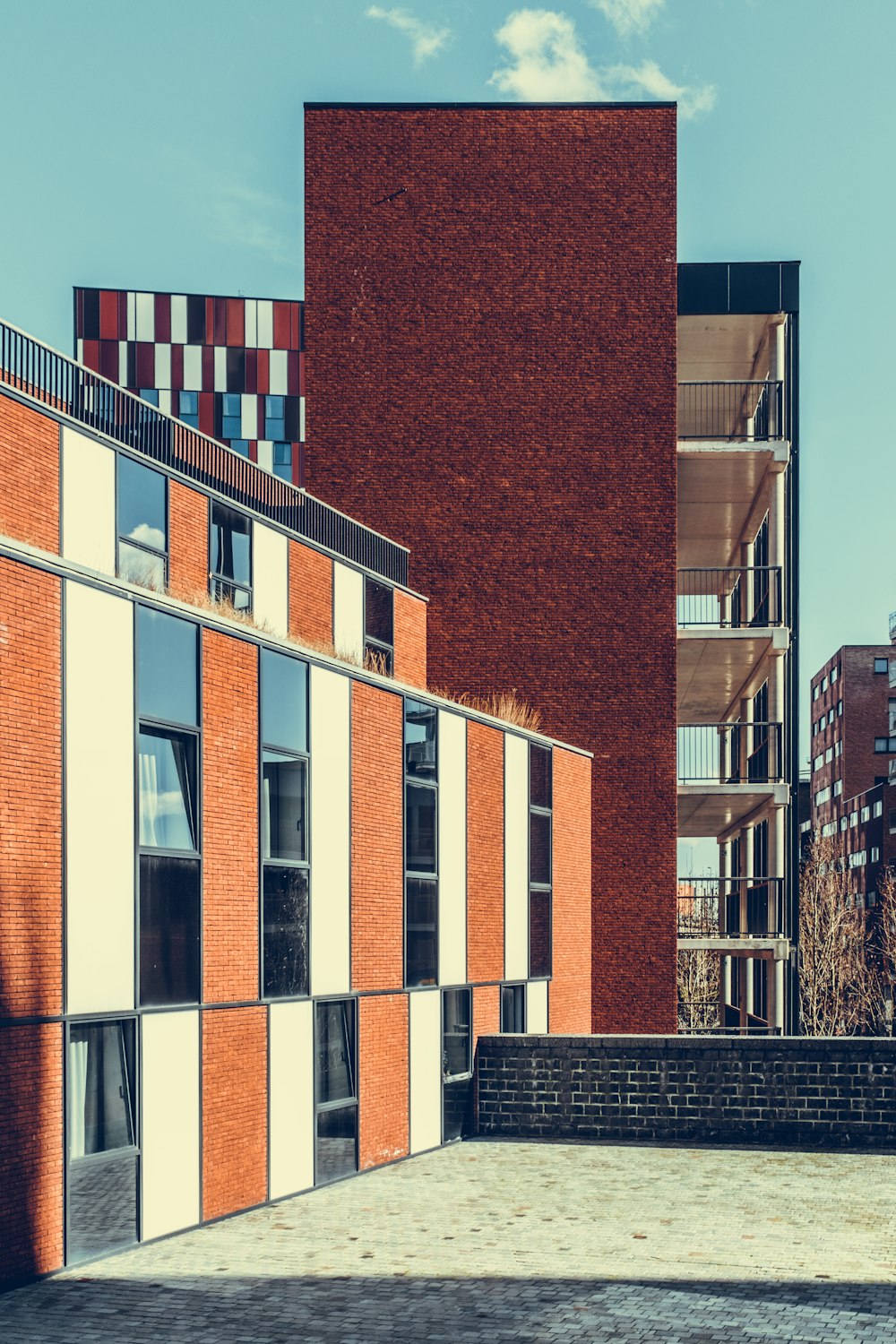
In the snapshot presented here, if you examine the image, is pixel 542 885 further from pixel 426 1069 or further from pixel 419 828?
pixel 426 1069

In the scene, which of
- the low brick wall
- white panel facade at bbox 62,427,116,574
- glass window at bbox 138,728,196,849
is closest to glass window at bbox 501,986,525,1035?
the low brick wall

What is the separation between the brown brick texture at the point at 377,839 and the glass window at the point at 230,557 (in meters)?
5.29

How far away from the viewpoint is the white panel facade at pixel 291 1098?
53.2 feet

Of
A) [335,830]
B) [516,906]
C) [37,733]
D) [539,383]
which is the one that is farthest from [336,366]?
[37,733]

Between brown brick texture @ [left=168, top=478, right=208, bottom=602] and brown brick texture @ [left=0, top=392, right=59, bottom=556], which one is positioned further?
brown brick texture @ [left=168, top=478, right=208, bottom=602]

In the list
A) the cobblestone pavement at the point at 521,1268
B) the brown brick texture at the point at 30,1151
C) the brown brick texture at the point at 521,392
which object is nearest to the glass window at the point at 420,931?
the cobblestone pavement at the point at 521,1268

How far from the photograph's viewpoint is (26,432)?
1930 cm

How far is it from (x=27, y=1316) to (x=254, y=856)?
237 inches

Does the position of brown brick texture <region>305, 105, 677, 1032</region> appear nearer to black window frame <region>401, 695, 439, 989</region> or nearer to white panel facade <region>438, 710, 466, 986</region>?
white panel facade <region>438, 710, 466, 986</region>

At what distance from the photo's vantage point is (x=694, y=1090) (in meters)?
19.9

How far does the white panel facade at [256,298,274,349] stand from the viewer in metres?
68.2

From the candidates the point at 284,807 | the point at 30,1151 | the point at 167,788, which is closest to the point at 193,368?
the point at 284,807

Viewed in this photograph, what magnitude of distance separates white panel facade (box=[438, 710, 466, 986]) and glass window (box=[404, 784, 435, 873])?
29cm

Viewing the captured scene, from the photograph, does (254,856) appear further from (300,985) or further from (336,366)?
(336,366)
